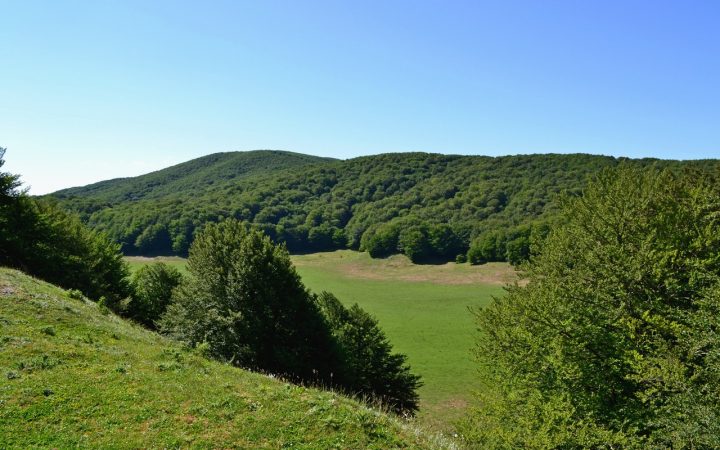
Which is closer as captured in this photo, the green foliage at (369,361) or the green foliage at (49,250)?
the green foliage at (369,361)

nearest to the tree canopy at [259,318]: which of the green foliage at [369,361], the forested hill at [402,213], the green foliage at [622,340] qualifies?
the green foliage at [369,361]

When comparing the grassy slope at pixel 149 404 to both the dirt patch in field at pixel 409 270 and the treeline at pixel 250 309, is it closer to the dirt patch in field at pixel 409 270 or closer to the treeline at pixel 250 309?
the treeline at pixel 250 309

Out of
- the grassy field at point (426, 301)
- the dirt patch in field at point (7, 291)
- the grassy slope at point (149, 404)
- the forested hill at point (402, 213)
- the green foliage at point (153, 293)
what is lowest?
the grassy field at point (426, 301)

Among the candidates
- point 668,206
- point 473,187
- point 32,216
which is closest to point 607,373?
point 668,206

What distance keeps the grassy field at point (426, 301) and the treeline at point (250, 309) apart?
21.3 feet

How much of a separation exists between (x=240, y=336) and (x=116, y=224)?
150m

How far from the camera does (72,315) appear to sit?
1845 centimetres

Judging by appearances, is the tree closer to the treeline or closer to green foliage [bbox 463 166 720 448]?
the treeline

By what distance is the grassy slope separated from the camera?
405 inches

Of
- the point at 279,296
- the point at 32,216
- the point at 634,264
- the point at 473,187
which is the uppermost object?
the point at 473,187

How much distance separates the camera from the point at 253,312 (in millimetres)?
27406

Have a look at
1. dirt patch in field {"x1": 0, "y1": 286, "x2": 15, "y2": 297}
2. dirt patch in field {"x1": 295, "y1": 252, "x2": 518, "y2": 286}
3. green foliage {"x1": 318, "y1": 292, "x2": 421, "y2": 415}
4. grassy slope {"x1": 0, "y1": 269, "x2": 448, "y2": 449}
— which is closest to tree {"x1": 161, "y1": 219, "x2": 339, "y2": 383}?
green foliage {"x1": 318, "y1": 292, "x2": 421, "y2": 415}

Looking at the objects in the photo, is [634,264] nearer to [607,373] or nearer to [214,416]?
[607,373]

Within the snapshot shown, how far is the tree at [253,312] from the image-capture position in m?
26.5
